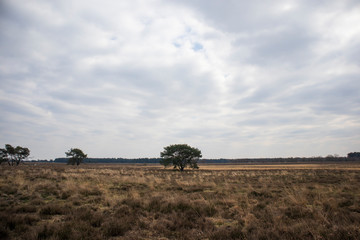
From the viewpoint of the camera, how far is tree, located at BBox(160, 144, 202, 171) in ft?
166

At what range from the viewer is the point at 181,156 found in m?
51.0

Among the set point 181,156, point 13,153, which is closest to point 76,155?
point 13,153

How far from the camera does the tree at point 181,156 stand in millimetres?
50688

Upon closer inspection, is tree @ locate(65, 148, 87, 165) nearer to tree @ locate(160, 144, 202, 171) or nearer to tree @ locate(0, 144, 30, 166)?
tree @ locate(0, 144, 30, 166)

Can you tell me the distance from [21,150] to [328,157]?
23888 cm

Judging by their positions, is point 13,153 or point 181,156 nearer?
point 181,156

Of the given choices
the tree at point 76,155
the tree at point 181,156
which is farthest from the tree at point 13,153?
the tree at point 181,156

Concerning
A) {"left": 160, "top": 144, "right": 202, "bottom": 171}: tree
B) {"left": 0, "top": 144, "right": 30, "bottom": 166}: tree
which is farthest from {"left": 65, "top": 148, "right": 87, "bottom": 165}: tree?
{"left": 160, "top": 144, "right": 202, "bottom": 171}: tree

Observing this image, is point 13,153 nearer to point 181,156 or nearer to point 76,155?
point 76,155

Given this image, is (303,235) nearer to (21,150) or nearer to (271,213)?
(271,213)

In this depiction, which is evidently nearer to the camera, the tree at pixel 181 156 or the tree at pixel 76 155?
the tree at pixel 181 156

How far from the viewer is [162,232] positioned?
617 cm

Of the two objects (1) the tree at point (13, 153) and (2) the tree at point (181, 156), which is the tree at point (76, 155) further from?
(2) the tree at point (181, 156)

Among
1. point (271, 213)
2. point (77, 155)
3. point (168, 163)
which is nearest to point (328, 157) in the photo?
point (168, 163)
